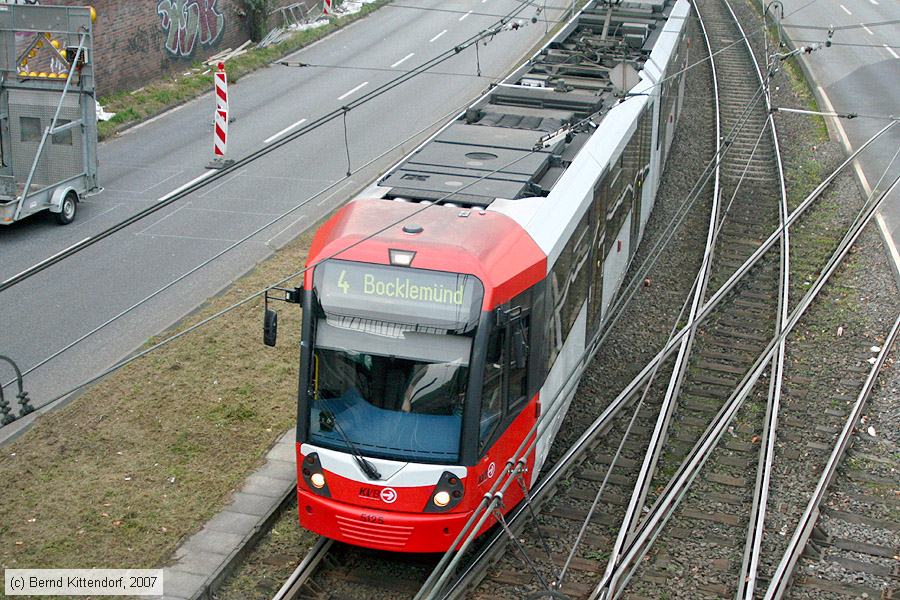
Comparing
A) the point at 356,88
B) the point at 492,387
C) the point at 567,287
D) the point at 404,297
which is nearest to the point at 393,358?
the point at 404,297

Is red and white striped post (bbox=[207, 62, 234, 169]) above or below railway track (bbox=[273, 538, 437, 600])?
above

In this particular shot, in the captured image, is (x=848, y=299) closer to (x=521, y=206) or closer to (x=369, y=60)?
(x=521, y=206)

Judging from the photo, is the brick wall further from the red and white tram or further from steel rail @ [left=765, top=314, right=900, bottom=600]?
steel rail @ [left=765, top=314, right=900, bottom=600]

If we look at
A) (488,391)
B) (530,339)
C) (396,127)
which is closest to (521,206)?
(530,339)

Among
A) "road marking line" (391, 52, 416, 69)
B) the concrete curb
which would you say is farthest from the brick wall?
the concrete curb

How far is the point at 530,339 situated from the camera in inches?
388

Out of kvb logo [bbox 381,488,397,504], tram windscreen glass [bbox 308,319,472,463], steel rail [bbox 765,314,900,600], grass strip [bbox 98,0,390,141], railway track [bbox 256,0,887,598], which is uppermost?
tram windscreen glass [bbox 308,319,472,463]

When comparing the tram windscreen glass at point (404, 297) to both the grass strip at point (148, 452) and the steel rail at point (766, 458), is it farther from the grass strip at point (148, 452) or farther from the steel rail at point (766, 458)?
the steel rail at point (766, 458)

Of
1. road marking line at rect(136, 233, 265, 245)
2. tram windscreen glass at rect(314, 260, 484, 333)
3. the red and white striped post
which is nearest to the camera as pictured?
tram windscreen glass at rect(314, 260, 484, 333)

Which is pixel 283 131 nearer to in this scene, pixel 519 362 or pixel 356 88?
pixel 356 88

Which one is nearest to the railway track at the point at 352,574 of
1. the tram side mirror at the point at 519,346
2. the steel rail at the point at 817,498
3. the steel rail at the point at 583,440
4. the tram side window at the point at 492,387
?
the steel rail at the point at 583,440

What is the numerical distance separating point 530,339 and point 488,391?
771 mm

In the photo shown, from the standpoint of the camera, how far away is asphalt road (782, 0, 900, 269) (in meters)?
23.1

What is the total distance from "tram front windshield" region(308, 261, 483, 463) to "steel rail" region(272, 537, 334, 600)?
3.95 ft
